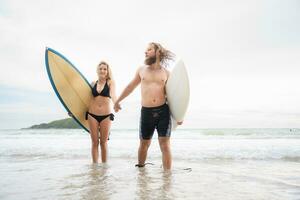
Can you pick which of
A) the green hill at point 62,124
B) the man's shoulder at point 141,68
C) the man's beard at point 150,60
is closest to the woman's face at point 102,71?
the man's shoulder at point 141,68

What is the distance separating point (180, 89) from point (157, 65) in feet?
1.54

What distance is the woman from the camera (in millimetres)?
4980

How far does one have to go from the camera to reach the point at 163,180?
3.42 metres

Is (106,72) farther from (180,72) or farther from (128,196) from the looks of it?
(128,196)

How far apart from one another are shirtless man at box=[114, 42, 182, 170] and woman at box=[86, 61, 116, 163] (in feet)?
2.83

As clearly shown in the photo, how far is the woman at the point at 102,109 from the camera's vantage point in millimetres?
4980

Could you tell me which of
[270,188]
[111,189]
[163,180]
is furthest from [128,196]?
[270,188]

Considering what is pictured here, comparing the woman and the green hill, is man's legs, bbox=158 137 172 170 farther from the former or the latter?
the green hill

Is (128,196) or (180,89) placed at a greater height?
(180,89)

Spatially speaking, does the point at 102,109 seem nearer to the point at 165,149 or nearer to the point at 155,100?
the point at 155,100

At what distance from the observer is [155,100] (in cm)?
417

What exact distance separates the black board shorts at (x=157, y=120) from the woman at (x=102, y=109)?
3.07 ft

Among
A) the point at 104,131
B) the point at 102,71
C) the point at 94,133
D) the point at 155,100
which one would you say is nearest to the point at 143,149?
the point at 155,100

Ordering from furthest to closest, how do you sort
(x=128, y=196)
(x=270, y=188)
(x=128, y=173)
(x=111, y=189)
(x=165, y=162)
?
(x=165, y=162), (x=128, y=173), (x=270, y=188), (x=111, y=189), (x=128, y=196)
